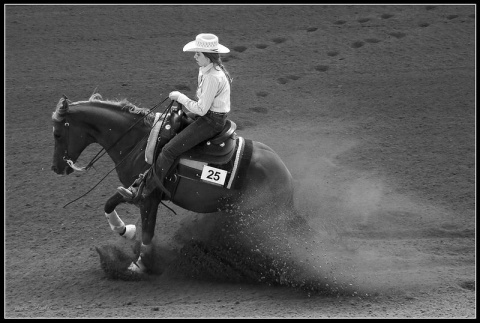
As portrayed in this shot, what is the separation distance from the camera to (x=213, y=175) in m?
8.27

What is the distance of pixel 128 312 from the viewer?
308 inches

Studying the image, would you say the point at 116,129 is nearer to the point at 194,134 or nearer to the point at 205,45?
the point at 194,134

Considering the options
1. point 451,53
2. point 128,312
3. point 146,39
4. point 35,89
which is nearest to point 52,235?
point 128,312

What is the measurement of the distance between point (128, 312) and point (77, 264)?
1.44 m

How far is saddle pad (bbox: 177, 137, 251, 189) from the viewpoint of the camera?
8.28m

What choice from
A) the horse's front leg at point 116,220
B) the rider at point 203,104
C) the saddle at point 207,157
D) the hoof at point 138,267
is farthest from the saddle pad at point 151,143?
the hoof at point 138,267

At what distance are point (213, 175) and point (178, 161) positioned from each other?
1.26 feet

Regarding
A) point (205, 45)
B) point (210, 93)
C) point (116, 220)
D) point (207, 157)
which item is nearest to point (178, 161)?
point (207, 157)

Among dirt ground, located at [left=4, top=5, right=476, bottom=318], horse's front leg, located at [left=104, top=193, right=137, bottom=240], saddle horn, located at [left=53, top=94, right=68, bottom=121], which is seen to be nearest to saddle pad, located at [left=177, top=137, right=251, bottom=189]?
horse's front leg, located at [left=104, top=193, right=137, bottom=240]

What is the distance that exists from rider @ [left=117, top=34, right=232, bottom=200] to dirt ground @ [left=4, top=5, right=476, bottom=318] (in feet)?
3.76

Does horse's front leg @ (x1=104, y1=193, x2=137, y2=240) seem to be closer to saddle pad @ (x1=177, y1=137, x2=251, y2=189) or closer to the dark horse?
the dark horse

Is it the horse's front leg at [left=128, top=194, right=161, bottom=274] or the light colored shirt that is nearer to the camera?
the light colored shirt

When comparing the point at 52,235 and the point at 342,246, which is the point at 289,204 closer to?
the point at 342,246

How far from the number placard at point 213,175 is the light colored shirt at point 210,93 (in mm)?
629
